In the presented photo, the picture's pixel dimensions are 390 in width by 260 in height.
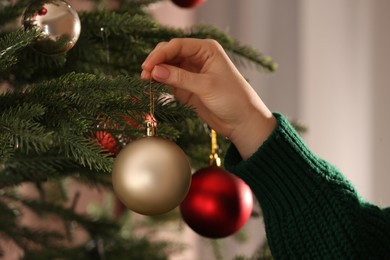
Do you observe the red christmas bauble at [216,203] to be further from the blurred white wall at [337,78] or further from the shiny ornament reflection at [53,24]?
the blurred white wall at [337,78]

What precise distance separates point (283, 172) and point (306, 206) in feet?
0.16

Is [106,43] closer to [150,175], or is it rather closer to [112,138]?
[112,138]

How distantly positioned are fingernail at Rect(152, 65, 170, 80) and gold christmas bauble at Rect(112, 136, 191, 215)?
3.4 inches

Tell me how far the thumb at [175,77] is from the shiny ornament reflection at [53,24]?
89 mm

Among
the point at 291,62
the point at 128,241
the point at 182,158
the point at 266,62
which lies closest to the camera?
the point at 182,158

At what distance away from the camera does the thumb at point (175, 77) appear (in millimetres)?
Result: 600

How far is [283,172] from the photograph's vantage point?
71cm

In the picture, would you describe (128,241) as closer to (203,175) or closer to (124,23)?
(203,175)

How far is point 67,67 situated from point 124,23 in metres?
0.08

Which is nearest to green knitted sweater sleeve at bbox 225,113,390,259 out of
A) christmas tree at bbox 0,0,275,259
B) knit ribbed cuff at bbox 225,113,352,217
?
knit ribbed cuff at bbox 225,113,352,217

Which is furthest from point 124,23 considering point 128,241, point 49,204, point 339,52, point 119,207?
point 119,207

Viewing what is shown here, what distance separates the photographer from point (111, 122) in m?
0.57

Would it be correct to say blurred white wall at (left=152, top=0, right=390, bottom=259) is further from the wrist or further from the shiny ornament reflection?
the shiny ornament reflection

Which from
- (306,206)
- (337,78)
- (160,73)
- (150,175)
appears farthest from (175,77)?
(337,78)
